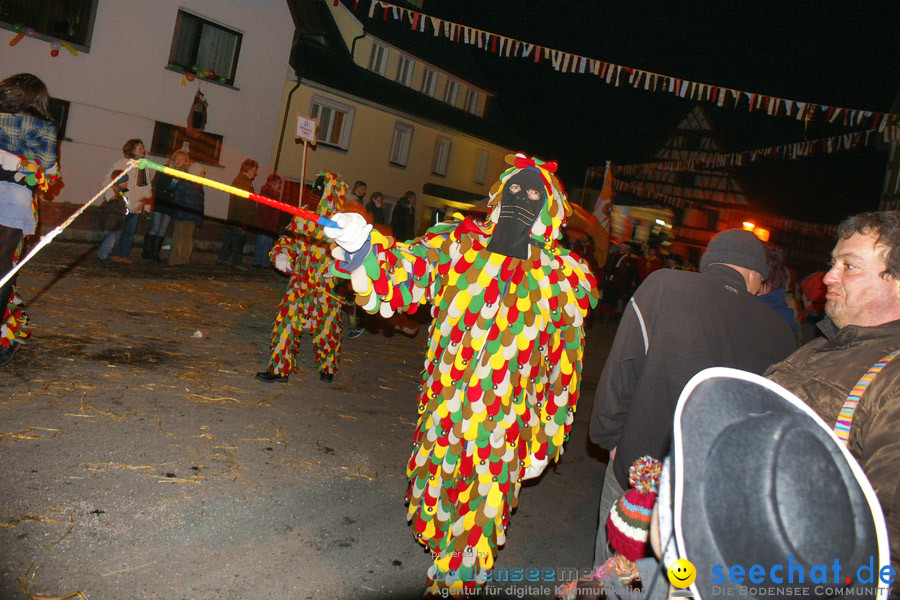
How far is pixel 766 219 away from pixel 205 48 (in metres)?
22.2

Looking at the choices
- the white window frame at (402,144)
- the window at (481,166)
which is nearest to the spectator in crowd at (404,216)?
the white window frame at (402,144)

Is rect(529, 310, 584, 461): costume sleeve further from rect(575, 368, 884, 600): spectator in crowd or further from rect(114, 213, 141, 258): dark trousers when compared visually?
rect(114, 213, 141, 258): dark trousers

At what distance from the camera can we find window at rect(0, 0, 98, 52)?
11.9 metres

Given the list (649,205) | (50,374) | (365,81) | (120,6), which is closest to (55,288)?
(50,374)

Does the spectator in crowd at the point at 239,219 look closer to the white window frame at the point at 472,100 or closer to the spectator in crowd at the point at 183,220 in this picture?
the spectator in crowd at the point at 183,220

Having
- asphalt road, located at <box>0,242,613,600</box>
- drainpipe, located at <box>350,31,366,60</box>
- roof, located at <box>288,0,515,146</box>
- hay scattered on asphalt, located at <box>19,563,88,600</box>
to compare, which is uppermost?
drainpipe, located at <box>350,31,366,60</box>

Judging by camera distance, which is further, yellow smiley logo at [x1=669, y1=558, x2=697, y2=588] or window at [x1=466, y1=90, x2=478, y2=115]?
window at [x1=466, y1=90, x2=478, y2=115]

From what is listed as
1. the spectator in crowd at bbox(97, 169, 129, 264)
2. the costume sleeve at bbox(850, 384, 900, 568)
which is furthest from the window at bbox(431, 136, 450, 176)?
the costume sleeve at bbox(850, 384, 900, 568)

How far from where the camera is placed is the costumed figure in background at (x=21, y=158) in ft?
13.1

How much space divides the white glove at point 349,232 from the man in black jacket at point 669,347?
4.02 feet

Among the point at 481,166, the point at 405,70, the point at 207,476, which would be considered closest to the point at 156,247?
the point at 207,476

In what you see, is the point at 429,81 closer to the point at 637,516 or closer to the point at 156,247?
the point at 156,247

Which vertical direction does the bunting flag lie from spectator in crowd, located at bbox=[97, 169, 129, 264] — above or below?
above

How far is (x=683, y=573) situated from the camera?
4.00 feet
